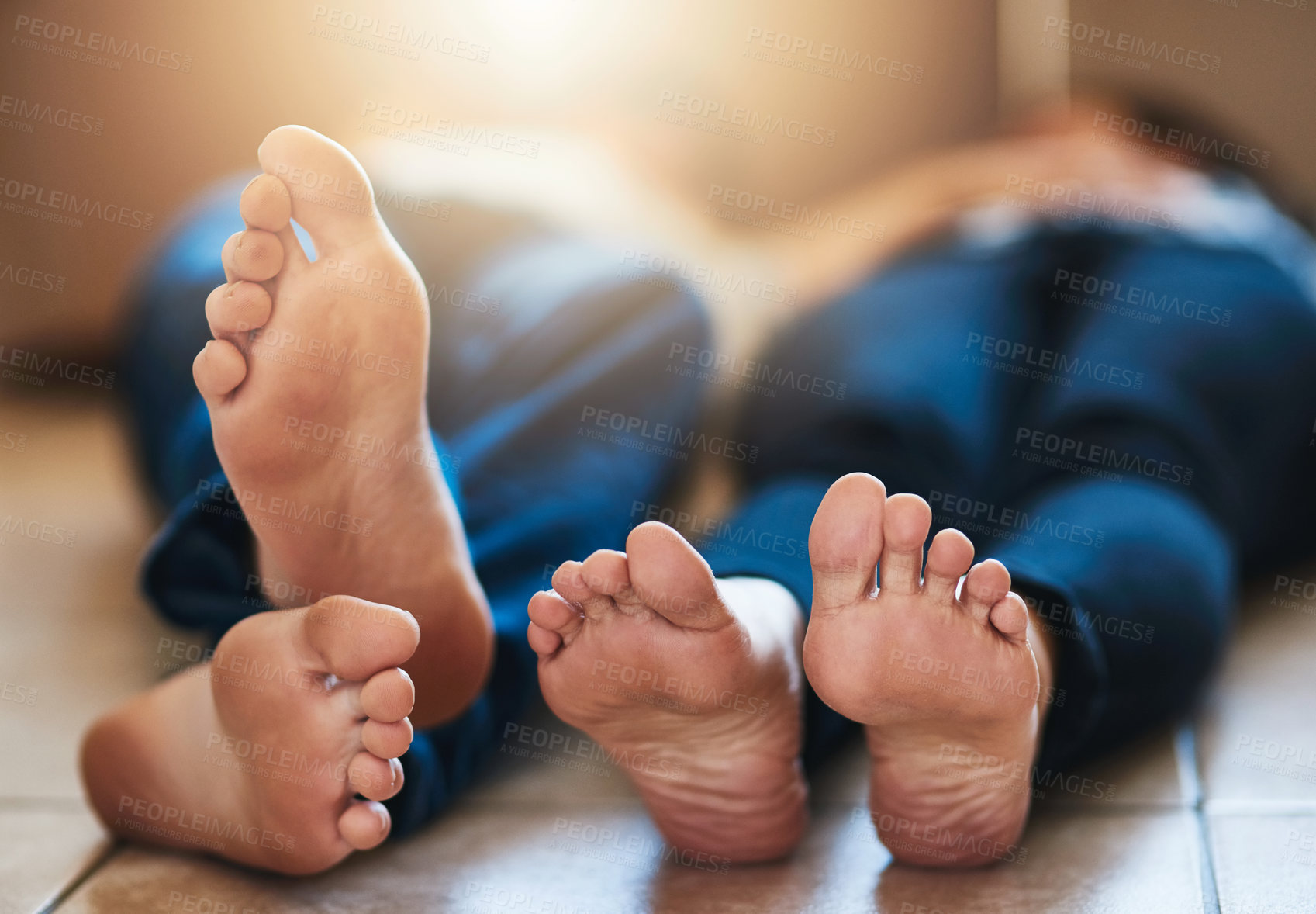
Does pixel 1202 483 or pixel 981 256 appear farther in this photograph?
pixel 981 256

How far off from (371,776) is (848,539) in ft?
0.88

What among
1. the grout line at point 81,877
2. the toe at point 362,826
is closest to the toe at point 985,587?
the toe at point 362,826

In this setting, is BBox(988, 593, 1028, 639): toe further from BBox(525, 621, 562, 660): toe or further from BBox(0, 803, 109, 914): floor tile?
BBox(0, 803, 109, 914): floor tile

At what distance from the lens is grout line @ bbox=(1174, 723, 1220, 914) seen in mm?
571

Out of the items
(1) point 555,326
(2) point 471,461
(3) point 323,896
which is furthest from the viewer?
(1) point 555,326

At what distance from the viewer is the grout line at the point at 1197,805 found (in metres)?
0.57

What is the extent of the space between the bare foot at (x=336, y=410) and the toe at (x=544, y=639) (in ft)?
0.27

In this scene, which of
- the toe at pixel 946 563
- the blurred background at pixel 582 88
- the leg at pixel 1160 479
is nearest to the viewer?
the toe at pixel 946 563

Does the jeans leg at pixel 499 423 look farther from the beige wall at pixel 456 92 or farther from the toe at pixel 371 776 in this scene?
the beige wall at pixel 456 92

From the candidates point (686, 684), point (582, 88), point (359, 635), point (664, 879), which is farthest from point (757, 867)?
point (582, 88)

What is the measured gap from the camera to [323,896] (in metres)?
0.59

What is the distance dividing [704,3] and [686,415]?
1503 mm

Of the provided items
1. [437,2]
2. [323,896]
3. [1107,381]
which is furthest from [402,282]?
[437,2]

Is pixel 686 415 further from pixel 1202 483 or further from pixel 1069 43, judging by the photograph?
pixel 1069 43
